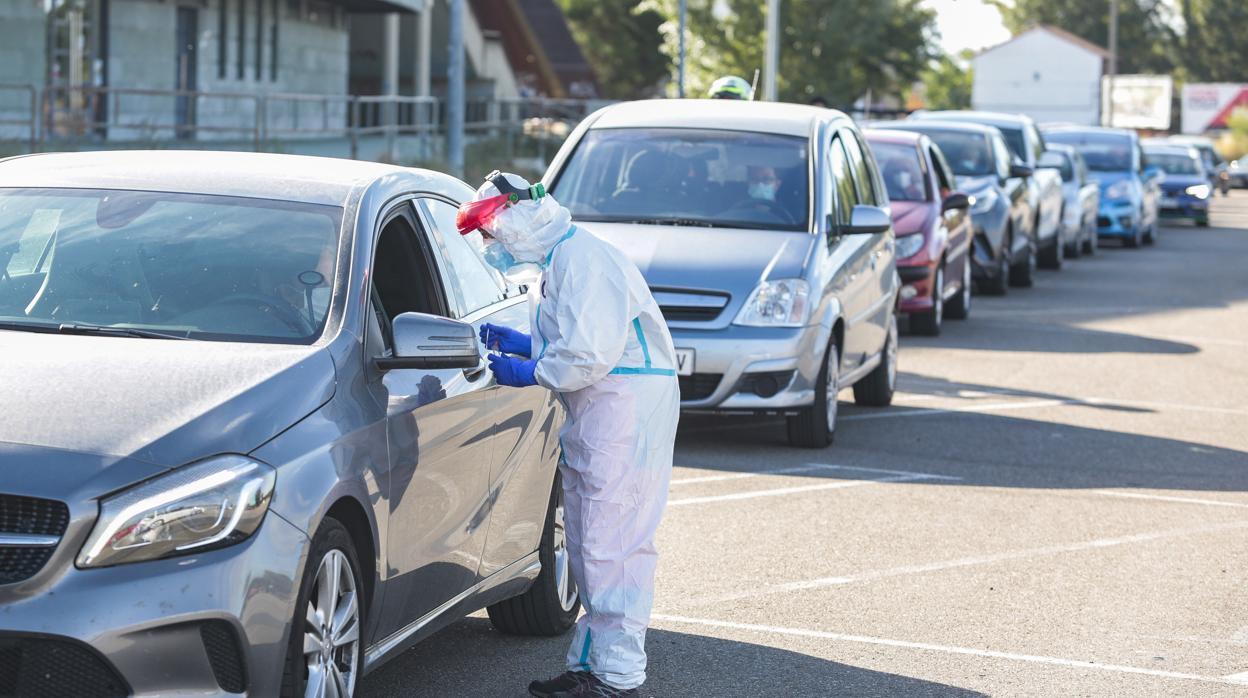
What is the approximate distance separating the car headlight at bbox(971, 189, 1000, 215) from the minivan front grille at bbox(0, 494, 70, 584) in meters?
17.2

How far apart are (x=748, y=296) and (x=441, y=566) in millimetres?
5347

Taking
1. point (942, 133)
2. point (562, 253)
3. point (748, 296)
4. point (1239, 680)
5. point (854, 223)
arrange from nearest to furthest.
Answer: point (562, 253), point (1239, 680), point (748, 296), point (854, 223), point (942, 133)

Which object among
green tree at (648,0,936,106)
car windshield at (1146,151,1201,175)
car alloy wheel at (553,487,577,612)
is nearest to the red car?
car alloy wheel at (553,487,577,612)

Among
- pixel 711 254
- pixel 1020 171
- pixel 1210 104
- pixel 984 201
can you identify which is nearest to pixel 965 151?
pixel 1020 171

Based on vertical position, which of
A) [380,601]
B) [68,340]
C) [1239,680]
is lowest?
[1239,680]

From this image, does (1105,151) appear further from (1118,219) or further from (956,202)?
(956,202)

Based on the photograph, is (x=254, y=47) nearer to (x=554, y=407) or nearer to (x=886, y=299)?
(x=886, y=299)

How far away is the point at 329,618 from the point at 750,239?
664 cm

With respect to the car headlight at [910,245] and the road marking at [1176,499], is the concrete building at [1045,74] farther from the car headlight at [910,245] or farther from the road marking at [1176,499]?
the road marking at [1176,499]

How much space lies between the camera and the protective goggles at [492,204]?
18.4 feet

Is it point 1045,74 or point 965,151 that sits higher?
point 1045,74

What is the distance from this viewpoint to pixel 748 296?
423 inches

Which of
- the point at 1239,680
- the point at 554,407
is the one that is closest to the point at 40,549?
the point at 554,407

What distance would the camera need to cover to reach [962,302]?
19156 millimetres
